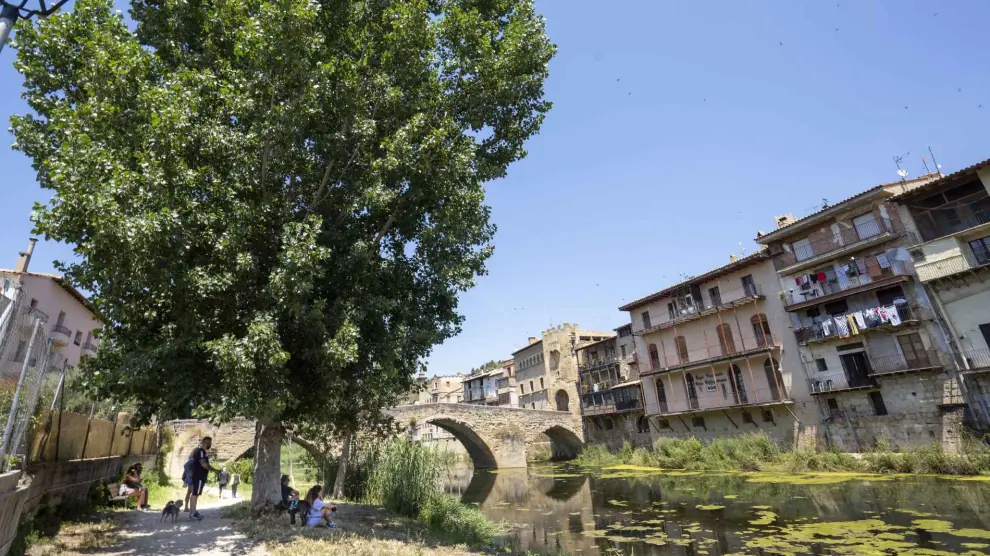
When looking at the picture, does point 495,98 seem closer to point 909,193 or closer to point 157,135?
point 157,135

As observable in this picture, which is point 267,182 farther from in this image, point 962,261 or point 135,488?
point 962,261

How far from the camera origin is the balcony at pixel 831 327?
71.7 ft

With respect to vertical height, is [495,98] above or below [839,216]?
below

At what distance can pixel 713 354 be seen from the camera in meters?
30.4

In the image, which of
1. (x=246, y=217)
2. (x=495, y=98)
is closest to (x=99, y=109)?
(x=246, y=217)

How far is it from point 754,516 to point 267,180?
15504 millimetres

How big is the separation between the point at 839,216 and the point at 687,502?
17.2 m

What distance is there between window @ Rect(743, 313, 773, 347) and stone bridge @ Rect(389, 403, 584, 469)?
18348mm

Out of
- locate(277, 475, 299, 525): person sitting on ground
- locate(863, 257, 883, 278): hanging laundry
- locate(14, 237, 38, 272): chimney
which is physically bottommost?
locate(277, 475, 299, 525): person sitting on ground

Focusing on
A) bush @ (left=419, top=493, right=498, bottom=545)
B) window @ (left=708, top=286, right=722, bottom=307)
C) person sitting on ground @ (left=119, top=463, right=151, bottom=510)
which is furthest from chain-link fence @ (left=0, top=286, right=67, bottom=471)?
window @ (left=708, top=286, right=722, bottom=307)

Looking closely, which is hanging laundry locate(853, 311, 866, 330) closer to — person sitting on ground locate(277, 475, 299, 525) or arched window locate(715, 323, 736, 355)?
arched window locate(715, 323, 736, 355)

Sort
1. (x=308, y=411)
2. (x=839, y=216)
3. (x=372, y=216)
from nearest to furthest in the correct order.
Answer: (x=308, y=411), (x=372, y=216), (x=839, y=216)

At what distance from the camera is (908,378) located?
863 inches

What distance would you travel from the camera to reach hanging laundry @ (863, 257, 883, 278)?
23.0 metres
